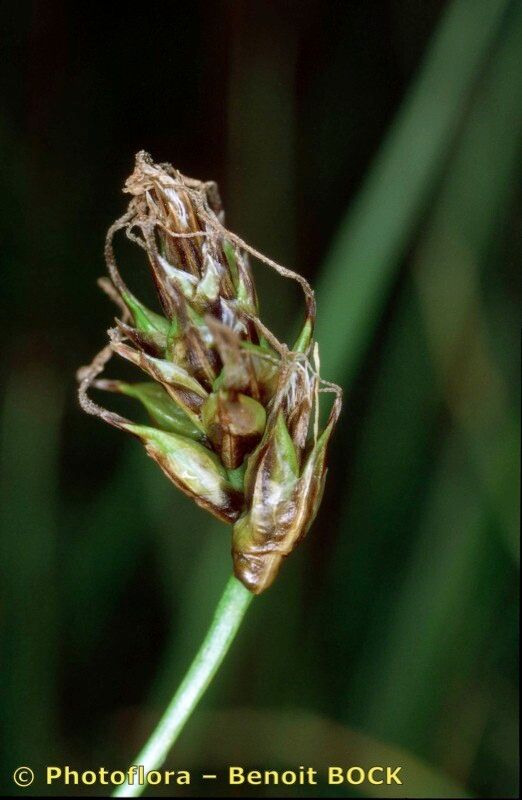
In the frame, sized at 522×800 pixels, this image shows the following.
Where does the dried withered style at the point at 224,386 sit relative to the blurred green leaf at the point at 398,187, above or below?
below

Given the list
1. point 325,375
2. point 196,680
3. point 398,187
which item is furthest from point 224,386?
point 398,187

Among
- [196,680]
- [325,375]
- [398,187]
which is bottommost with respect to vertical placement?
[196,680]

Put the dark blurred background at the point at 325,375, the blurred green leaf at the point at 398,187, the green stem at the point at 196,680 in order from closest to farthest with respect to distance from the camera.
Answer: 1. the green stem at the point at 196,680
2. the blurred green leaf at the point at 398,187
3. the dark blurred background at the point at 325,375

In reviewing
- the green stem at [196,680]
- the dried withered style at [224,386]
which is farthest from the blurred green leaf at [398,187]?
the green stem at [196,680]

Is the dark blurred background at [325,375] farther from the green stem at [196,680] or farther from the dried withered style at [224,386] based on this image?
the green stem at [196,680]

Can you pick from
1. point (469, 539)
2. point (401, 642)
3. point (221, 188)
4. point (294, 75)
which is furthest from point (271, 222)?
point (401, 642)

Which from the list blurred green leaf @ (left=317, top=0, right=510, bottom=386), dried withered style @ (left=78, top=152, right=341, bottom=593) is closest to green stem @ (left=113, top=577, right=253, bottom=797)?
dried withered style @ (left=78, top=152, right=341, bottom=593)

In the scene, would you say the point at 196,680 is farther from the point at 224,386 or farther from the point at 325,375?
the point at 325,375
